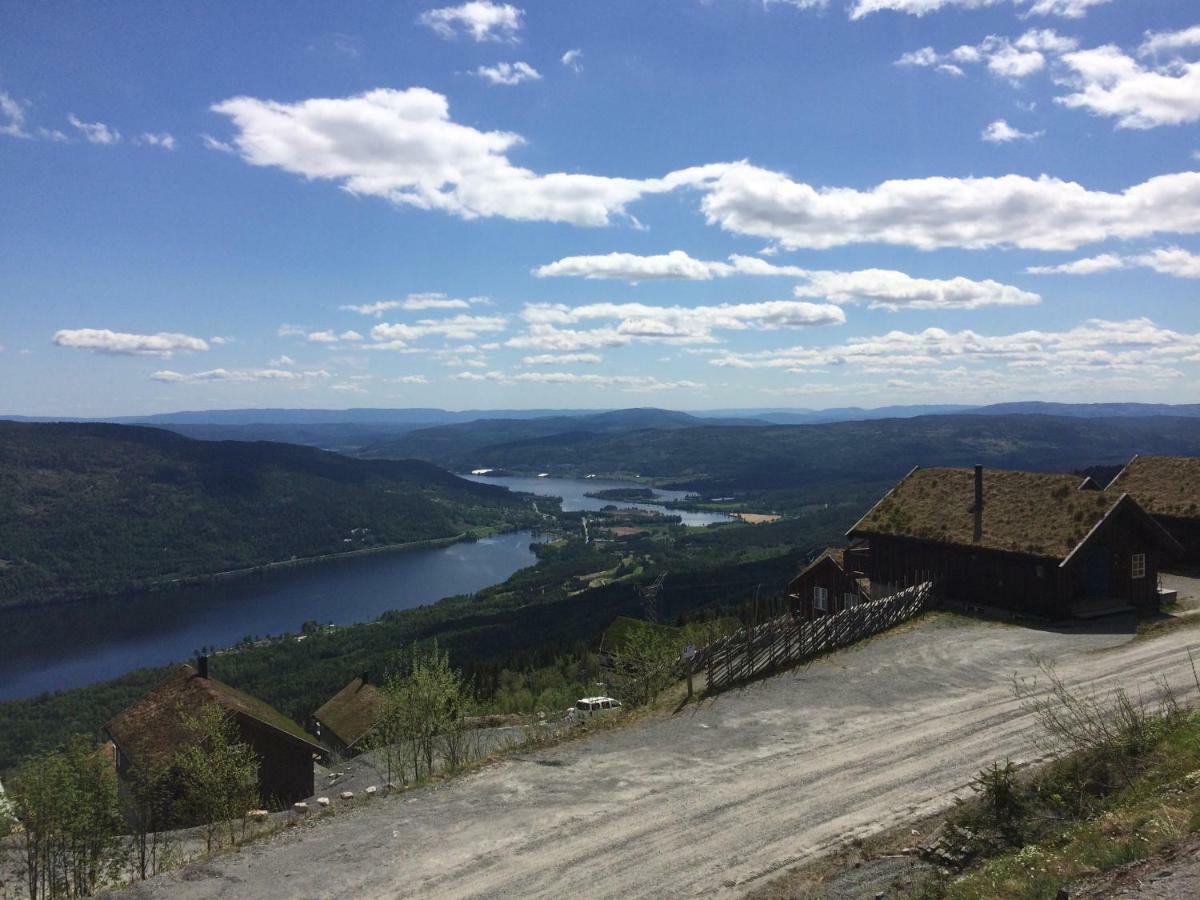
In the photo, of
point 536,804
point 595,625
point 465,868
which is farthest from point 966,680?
point 595,625

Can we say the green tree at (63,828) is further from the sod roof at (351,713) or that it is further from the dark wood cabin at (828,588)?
the sod roof at (351,713)

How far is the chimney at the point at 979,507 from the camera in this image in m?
31.8

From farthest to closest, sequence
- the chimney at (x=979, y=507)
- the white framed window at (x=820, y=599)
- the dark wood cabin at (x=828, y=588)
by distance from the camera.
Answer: the white framed window at (x=820, y=599)
the dark wood cabin at (x=828, y=588)
the chimney at (x=979, y=507)

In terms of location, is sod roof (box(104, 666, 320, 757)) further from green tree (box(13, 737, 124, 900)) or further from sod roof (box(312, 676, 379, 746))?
green tree (box(13, 737, 124, 900))

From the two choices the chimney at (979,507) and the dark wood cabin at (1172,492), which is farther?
the dark wood cabin at (1172,492)

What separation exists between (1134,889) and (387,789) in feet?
50.1

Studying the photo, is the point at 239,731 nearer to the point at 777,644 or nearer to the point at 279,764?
the point at 279,764

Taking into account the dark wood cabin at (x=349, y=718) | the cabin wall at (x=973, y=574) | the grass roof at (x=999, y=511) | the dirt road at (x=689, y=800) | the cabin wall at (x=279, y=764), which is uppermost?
the grass roof at (x=999, y=511)

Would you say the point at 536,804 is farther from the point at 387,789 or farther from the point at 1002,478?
the point at 1002,478

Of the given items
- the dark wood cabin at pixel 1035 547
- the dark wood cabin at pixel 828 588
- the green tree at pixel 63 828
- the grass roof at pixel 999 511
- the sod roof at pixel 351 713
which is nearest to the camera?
the green tree at pixel 63 828

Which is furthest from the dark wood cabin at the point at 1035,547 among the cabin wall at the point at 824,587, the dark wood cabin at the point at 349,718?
the dark wood cabin at the point at 349,718

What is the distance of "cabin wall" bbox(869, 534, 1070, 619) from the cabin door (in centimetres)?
227

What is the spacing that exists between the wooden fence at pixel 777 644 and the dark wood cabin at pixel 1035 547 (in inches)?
254

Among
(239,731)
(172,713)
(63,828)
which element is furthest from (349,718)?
(63,828)
